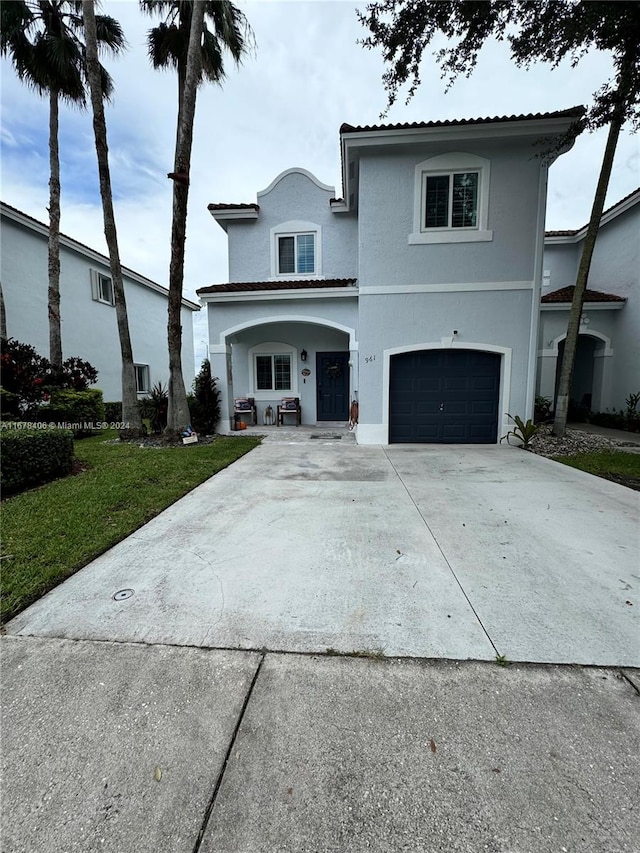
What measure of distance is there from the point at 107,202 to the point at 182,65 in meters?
5.03

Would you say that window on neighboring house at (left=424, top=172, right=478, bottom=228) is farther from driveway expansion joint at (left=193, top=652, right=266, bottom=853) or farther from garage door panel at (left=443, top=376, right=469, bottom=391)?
driveway expansion joint at (left=193, top=652, right=266, bottom=853)

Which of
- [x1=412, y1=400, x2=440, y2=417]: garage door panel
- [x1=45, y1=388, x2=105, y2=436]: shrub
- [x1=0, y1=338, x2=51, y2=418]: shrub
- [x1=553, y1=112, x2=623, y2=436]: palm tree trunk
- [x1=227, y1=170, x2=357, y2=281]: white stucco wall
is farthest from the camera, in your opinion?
[x1=227, y1=170, x2=357, y2=281]: white stucco wall

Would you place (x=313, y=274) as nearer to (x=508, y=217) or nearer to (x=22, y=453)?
(x=508, y=217)

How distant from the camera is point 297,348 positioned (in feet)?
41.6

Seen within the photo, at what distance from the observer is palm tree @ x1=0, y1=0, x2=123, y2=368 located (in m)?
10.5

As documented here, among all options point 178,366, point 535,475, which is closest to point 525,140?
point 535,475

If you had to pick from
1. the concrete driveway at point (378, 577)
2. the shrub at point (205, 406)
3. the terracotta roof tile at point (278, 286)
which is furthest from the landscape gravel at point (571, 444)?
the shrub at point (205, 406)

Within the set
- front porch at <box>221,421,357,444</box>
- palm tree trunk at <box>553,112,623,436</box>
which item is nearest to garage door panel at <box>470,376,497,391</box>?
palm tree trunk at <box>553,112,623,436</box>

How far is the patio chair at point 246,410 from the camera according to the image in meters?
12.5

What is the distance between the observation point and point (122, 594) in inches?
110

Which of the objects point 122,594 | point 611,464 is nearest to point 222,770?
point 122,594

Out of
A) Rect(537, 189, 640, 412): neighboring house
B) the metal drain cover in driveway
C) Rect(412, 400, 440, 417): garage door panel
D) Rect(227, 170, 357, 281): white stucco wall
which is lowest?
the metal drain cover in driveway

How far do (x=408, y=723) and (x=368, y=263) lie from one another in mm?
8950

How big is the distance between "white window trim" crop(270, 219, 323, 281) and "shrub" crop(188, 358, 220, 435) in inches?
178
